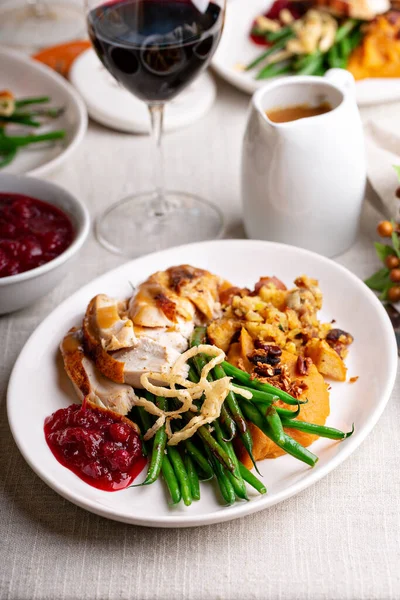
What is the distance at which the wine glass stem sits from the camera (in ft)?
9.95

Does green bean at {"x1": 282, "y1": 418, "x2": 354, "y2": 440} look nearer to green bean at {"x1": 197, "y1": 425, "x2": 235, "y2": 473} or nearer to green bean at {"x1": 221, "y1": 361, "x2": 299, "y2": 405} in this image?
green bean at {"x1": 221, "y1": 361, "x2": 299, "y2": 405}

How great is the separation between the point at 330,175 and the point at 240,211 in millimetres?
624

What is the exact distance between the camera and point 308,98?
2.85 metres

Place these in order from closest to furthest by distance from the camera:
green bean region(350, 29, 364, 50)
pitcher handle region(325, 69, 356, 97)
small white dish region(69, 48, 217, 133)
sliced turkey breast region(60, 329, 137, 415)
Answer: sliced turkey breast region(60, 329, 137, 415) → pitcher handle region(325, 69, 356, 97) → small white dish region(69, 48, 217, 133) → green bean region(350, 29, 364, 50)

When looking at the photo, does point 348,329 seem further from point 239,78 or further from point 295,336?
point 239,78

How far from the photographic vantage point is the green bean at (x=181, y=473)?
1920 mm

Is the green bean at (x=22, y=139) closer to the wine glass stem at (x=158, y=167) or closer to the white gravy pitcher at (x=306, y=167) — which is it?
the wine glass stem at (x=158, y=167)

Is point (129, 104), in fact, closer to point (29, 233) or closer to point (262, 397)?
point (29, 233)

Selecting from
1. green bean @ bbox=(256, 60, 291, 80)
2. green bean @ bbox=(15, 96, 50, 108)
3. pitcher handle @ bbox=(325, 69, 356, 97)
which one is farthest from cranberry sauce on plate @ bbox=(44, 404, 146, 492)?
green bean @ bbox=(256, 60, 291, 80)

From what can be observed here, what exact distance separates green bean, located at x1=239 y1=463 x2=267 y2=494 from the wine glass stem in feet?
5.05

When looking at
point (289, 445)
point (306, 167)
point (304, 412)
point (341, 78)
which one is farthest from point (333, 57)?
point (289, 445)

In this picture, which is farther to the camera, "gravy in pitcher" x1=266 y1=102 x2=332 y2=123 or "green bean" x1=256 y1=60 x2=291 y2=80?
"green bean" x1=256 y1=60 x2=291 y2=80

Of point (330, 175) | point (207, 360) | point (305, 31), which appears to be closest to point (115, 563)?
point (207, 360)

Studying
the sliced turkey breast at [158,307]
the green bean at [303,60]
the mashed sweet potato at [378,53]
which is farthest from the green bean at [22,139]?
the mashed sweet potato at [378,53]
